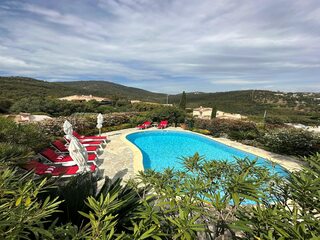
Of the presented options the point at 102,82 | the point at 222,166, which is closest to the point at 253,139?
the point at 222,166

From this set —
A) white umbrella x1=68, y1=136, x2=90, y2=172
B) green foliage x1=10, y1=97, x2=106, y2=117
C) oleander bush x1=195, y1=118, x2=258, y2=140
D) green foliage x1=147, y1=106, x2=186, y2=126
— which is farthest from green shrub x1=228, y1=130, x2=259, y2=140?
green foliage x1=10, y1=97, x2=106, y2=117

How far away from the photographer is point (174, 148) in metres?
11.4

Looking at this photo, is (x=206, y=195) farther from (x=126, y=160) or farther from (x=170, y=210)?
(x=126, y=160)

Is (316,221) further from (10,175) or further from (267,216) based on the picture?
(10,175)

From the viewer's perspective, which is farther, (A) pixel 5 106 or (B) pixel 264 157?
(A) pixel 5 106

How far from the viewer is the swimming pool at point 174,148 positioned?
886 cm

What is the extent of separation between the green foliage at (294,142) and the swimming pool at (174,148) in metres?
1.50

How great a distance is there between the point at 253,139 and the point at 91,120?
38.2ft

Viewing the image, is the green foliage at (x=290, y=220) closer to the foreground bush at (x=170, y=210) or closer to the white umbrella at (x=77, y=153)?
the foreground bush at (x=170, y=210)

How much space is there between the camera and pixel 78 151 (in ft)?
17.6

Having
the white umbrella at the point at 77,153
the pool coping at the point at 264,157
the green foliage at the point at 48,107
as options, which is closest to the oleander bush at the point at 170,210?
the white umbrella at the point at 77,153

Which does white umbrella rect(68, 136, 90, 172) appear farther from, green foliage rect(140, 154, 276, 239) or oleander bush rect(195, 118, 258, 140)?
oleander bush rect(195, 118, 258, 140)

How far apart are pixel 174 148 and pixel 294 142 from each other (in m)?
6.32

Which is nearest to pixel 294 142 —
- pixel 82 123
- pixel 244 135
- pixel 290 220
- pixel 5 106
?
pixel 244 135
